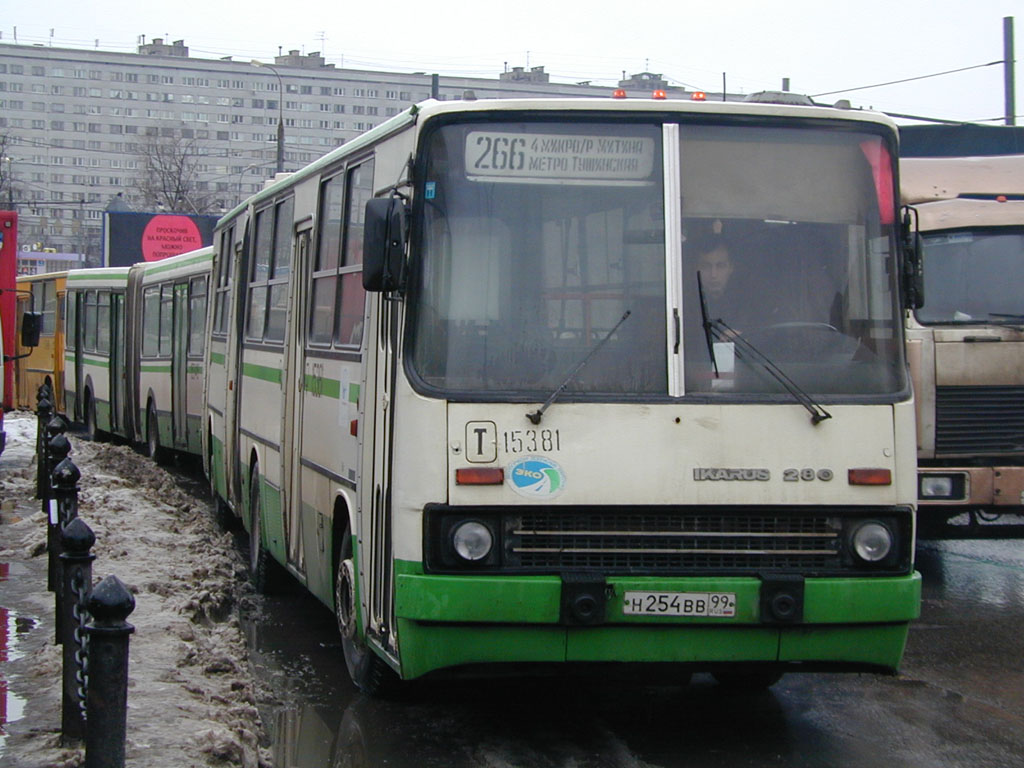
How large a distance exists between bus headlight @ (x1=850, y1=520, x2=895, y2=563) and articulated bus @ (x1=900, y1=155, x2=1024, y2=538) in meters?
4.55

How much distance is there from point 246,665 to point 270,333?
10.1ft

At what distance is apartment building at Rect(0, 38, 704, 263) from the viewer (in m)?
127

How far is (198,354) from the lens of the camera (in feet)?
59.4

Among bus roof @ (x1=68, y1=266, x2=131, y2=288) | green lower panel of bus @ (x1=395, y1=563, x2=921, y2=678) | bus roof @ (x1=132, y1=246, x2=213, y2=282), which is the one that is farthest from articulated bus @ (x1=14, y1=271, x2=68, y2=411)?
green lower panel of bus @ (x1=395, y1=563, x2=921, y2=678)

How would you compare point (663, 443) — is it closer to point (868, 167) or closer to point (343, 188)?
point (868, 167)

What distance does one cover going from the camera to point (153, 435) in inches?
840

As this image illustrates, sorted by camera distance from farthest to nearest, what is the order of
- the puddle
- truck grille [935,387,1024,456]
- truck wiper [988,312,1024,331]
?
truck wiper [988,312,1024,331], truck grille [935,387,1024,456], the puddle

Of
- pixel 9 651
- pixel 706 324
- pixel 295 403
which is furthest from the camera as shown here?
pixel 295 403

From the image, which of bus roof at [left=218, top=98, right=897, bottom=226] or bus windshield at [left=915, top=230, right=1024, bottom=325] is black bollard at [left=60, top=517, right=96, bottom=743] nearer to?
bus roof at [left=218, top=98, right=897, bottom=226]

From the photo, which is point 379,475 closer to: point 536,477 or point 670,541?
point 536,477

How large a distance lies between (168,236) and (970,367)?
3707 cm

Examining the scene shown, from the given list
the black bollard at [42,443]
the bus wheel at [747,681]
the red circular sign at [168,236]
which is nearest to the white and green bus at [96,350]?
the black bollard at [42,443]

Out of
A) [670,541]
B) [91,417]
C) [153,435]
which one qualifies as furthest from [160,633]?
[91,417]

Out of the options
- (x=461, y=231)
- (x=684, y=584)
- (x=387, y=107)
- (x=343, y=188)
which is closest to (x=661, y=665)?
(x=684, y=584)
